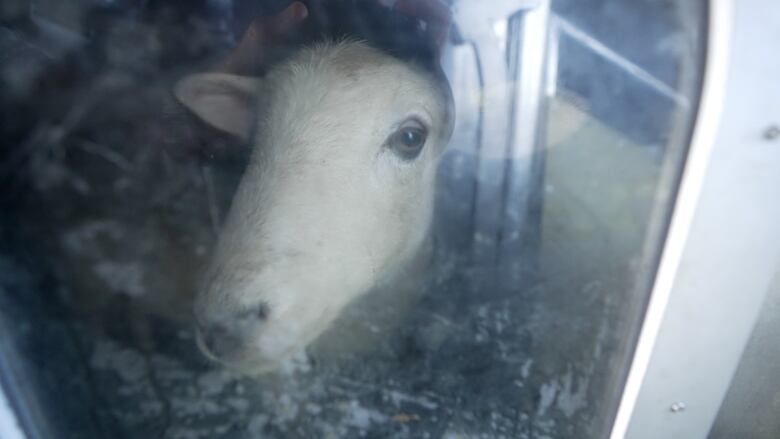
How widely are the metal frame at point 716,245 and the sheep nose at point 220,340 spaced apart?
60cm

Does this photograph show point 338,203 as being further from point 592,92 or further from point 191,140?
point 592,92

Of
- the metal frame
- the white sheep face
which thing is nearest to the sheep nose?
the white sheep face

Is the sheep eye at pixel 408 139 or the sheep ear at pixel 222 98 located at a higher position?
the sheep eye at pixel 408 139

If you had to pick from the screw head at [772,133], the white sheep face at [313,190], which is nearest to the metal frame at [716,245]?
the screw head at [772,133]

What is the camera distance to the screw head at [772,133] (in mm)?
602

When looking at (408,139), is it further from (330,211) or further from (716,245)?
(716,245)

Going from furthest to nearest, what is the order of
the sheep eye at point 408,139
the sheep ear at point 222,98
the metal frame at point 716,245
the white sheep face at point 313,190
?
the sheep eye at point 408,139 < the sheep ear at point 222,98 < the white sheep face at point 313,190 < the metal frame at point 716,245

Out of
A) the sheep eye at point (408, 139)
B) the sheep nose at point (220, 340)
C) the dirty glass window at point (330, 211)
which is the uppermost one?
the sheep eye at point (408, 139)

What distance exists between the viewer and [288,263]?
941 millimetres

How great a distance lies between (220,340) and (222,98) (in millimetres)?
593

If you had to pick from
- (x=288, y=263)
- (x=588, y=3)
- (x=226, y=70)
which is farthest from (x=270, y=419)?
(x=588, y=3)

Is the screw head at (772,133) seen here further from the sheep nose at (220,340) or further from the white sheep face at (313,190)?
the sheep nose at (220,340)

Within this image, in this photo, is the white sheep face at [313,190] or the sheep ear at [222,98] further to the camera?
the sheep ear at [222,98]

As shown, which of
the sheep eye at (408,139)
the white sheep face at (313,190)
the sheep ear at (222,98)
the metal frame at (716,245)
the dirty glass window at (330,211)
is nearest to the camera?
the metal frame at (716,245)
